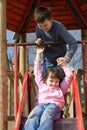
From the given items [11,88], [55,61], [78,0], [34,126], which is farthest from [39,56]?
[78,0]

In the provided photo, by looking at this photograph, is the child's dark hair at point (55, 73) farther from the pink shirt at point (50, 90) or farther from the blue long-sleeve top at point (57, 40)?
the blue long-sleeve top at point (57, 40)

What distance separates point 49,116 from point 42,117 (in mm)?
73

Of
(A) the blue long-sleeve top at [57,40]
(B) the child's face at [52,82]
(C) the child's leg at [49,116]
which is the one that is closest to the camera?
(C) the child's leg at [49,116]

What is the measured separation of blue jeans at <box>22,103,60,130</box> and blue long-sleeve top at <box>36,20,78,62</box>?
73cm

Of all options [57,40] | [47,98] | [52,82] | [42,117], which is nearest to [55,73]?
[52,82]

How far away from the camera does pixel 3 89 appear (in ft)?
14.9

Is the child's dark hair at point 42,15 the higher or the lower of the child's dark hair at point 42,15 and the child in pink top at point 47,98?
the higher

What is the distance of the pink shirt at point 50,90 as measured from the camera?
438cm

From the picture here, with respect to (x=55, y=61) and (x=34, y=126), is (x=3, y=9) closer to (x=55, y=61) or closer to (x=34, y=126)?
(x=55, y=61)

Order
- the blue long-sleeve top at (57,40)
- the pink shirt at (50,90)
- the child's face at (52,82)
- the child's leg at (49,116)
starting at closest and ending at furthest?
the child's leg at (49,116), the pink shirt at (50,90), the child's face at (52,82), the blue long-sleeve top at (57,40)

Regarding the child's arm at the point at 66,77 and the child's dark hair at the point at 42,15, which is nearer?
the child's dark hair at the point at 42,15

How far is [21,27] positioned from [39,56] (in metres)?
4.10

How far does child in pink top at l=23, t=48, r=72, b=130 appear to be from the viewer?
13.2ft

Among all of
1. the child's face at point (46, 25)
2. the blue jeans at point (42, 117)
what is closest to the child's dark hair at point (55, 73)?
the blue jeans at point (42, 117)
